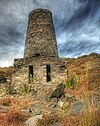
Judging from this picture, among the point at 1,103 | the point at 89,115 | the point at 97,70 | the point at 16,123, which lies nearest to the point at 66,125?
the point at 16,123

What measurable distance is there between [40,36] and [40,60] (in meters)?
2.12

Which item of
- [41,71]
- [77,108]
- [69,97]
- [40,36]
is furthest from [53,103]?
[40,36]

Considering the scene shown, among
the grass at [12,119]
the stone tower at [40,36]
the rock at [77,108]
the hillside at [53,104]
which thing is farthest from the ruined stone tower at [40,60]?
the grass at [12,119]

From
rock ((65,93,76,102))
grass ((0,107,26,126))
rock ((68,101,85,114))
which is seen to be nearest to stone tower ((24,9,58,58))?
rock ((65,93,76,102))

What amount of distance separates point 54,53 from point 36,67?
201 cm

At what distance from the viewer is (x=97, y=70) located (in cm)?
3012

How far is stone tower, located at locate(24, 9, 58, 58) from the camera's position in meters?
24.0

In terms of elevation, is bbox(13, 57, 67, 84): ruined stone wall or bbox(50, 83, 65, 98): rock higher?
bbox(13, 57, 67, 84): ruined stone wall

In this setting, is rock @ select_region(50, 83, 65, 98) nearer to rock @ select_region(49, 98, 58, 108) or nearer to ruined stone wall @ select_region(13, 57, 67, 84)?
rock @ select_region(49, 98, 58, 108)

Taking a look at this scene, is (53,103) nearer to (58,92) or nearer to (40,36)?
(58,92)

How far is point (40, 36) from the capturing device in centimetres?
2420

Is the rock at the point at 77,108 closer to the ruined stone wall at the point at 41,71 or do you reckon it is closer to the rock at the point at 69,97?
the rock at the point at 69,97

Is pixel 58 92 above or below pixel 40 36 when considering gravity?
below

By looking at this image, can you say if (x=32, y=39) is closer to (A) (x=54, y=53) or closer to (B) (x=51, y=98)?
(A) (x=54, y=53)
